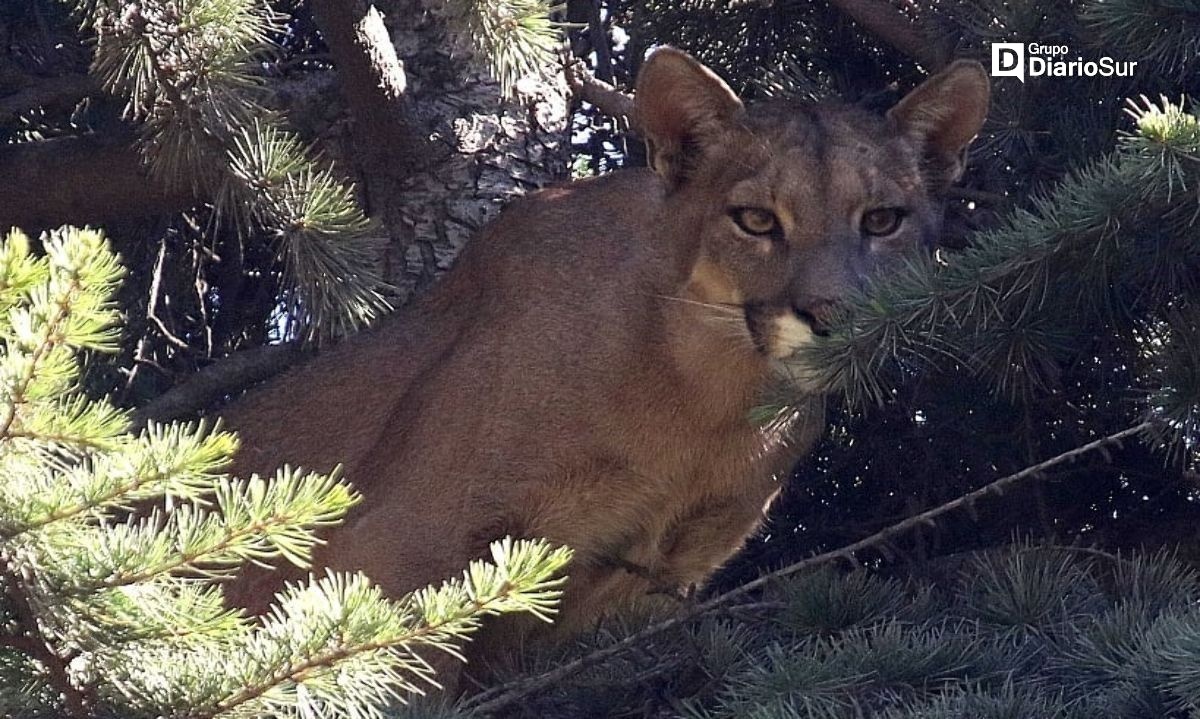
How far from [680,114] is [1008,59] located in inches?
37.9

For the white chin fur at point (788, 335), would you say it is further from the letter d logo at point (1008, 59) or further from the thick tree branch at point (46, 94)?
the thick tree branch at point (46, 94)

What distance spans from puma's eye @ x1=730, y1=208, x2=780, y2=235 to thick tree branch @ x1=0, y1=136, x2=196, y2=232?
5.39 feet

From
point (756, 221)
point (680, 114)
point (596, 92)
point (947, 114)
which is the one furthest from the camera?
point (596, 92)

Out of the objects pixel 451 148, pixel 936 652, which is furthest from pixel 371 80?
pixel 936 652

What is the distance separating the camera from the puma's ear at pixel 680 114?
4797 millimetres

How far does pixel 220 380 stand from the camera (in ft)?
16.7

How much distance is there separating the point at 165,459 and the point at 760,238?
2603 millimetres

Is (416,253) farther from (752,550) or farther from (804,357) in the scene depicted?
(804,357)

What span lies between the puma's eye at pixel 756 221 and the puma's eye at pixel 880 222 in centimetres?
24

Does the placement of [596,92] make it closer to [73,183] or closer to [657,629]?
[73,183]

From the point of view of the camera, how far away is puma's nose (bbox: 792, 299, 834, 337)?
13.3ft

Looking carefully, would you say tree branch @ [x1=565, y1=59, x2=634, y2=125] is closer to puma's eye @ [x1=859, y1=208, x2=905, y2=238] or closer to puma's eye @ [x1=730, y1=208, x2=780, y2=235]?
puma's eye @ [x1=730, y1=208, x2=780, y2=235]

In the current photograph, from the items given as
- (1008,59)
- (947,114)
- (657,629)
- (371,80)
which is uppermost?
(371,80)

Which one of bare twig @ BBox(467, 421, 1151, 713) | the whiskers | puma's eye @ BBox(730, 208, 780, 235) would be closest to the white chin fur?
the whiskers
